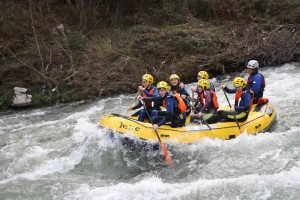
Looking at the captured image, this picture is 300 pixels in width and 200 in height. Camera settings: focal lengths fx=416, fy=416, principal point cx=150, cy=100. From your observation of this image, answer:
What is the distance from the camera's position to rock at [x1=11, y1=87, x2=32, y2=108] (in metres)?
13.8

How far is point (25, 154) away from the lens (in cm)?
955

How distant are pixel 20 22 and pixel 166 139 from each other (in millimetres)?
11525

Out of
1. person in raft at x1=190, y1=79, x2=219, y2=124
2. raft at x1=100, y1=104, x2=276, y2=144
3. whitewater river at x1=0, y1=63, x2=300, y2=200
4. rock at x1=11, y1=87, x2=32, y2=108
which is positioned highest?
person in raft at x1=190, y1=79, x2=219, y2=124

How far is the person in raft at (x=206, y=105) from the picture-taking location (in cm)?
939

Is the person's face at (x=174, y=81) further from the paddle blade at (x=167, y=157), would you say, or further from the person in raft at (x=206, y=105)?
the paddle blade at (x=167, y=157)

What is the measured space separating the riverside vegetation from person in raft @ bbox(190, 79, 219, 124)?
5.25 m

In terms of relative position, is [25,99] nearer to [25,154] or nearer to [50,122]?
[50,122]

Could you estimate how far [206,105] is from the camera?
9469 mm

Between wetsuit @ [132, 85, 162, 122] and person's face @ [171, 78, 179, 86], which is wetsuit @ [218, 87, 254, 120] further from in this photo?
wetsuit @ [132, 85, 162, 122]

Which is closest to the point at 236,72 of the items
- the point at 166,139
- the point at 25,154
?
the point at 166,139

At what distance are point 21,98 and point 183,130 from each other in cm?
722

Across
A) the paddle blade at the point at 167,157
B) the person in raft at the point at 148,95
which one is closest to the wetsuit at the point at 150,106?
the person in raft at the point at 148,95

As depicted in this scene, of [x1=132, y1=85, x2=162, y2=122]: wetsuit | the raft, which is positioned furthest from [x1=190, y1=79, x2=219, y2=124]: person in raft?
[x1=132, y1=85, x2=162, y2=122]: wetsuit

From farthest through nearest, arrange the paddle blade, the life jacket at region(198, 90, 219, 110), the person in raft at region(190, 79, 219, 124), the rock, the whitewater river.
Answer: the rock → the life jacket at region(198, 90, 219, 110) → the person in raft at region(190, 79, 219, 124) → the paddle blade → the whitewater river
